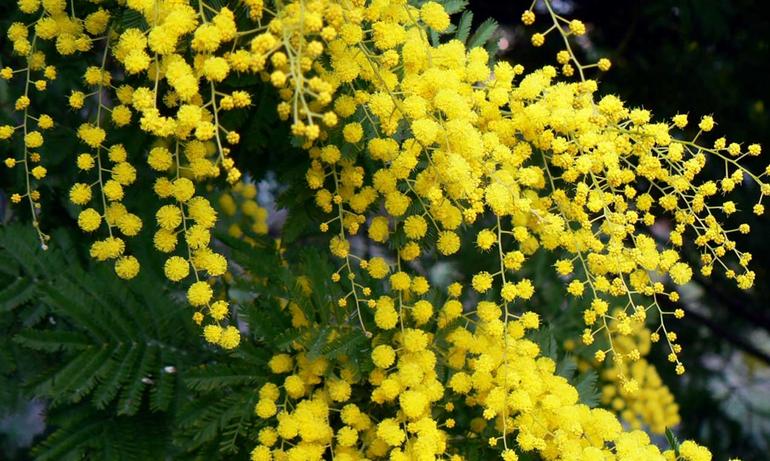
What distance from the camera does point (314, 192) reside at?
72.0 inches

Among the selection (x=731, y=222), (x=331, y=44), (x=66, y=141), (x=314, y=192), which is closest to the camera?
(x=331, y=44)

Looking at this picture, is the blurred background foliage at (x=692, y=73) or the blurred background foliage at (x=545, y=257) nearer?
the blurred background foliage at (x=545, y=257)

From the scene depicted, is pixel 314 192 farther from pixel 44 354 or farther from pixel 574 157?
pixel 44 354

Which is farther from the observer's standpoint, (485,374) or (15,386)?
(15,386)

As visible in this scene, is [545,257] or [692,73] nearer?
[545,257]

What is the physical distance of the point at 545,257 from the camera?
2666 mm

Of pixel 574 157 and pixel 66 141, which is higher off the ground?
pixel 574 157

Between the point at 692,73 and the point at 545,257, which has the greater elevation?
the point at 692,73

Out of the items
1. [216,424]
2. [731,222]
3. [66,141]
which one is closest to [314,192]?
[216,424]

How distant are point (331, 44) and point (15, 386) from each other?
98 centimetres

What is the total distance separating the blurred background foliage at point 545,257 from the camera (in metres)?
1.79

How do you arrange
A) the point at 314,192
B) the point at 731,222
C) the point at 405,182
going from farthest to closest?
the point at 731,222
the point at 314,192
the point at 405,182

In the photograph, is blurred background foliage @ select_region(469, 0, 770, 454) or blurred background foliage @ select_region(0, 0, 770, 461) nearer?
blurred background foliage @ select_region(0, 0, 770, 461)

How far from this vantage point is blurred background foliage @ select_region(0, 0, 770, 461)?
1.79 meters
